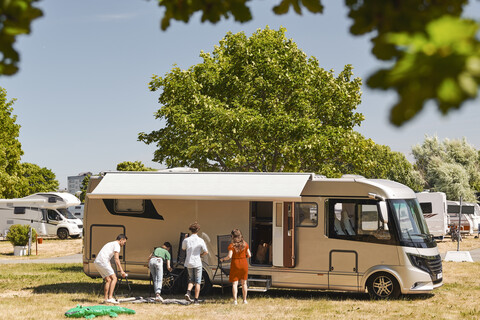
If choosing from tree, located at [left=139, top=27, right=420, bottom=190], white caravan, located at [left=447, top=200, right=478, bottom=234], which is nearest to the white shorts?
tree, located at [left=139, top=27, right=420, bottom=190]

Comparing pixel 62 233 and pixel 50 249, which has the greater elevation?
pixel 62 233

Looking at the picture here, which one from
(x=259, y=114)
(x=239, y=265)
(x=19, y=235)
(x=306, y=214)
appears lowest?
(x=239, y=265)

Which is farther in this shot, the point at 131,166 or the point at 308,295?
the point at 131,166

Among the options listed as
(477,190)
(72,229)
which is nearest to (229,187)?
(72,229)

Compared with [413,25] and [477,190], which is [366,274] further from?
[477,190]

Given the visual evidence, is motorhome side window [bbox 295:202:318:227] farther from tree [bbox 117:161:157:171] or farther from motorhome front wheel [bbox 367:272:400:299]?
tree [bbox 117:161:157:171]

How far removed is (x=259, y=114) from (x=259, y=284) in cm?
1024

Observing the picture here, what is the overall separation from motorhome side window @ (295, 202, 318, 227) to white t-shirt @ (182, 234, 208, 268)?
7.55ft

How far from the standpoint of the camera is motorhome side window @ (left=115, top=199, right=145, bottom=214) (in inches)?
616

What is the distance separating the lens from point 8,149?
127ft

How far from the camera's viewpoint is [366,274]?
1417cm

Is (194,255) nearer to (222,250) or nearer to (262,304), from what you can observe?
(222,250)

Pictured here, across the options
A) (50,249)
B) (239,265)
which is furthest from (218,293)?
(50,249)

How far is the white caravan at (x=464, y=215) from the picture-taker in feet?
125
